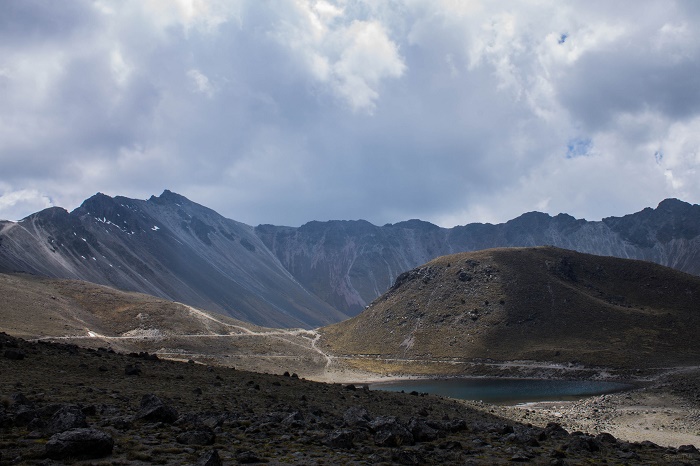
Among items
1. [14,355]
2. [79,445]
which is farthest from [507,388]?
[79,445]

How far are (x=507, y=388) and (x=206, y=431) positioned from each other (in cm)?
8891

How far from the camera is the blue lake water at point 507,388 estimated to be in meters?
84.4

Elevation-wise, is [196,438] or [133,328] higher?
[196,438]

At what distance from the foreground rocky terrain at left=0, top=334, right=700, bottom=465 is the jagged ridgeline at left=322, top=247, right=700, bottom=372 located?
99077 mm

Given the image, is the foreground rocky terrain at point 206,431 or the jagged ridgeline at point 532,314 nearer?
the foreground rocky terrain at point 206,431

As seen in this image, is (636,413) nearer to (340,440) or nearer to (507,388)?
(507,388)

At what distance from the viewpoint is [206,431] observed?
1888cm

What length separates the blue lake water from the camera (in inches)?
3323

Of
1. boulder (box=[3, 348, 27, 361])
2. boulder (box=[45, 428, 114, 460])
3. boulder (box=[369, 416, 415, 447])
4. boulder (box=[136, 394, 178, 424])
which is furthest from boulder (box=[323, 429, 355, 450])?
boulder (box=[3, 348, 27, 361])

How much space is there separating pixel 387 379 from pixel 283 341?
47097mm

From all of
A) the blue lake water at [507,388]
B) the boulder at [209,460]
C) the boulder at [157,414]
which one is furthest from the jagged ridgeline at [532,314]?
the boulder at [209,460]

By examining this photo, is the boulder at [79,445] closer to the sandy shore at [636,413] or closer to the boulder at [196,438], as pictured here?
the boulder at [196,438]

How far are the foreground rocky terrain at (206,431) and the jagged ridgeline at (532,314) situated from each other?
325 ft

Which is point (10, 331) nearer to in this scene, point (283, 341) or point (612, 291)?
point (283, 341)
